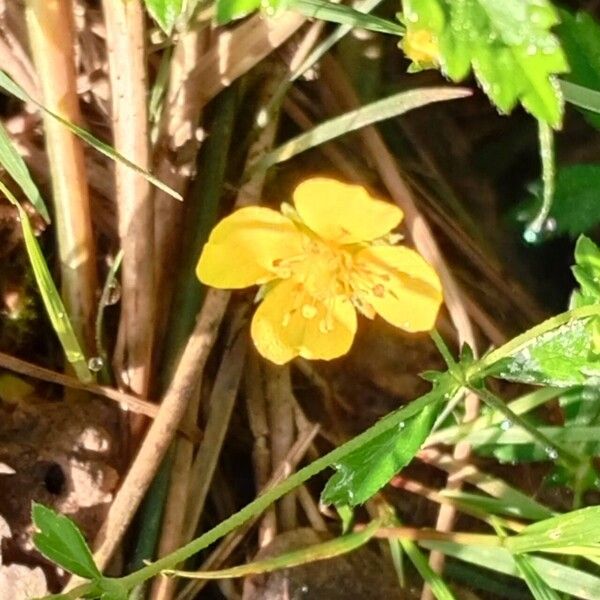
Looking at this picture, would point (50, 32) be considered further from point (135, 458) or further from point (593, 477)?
point (593, 477)

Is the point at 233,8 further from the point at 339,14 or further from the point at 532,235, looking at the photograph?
the point at 532,235

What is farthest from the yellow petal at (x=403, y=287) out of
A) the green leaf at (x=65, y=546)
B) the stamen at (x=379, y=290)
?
the green leaf at (x=65, y=546)

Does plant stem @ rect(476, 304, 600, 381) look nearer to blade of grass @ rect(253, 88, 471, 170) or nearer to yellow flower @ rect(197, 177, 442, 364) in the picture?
yellow flower @ rect(197, 177, 442, 364)

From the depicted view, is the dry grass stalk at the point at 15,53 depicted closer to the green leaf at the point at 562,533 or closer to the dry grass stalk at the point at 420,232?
the dry grass stalk at the point at 420,232

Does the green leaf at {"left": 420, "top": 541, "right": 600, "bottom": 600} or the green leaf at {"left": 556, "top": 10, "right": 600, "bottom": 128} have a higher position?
the green leaf at {"left": 556, "top": 10, "right": 600, "bottom": 128}

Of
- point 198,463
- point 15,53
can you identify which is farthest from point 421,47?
point 198,463

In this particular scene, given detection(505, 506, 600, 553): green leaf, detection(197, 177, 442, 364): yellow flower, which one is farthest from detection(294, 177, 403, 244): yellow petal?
detection(505, 506, 600, 553): green leaf
